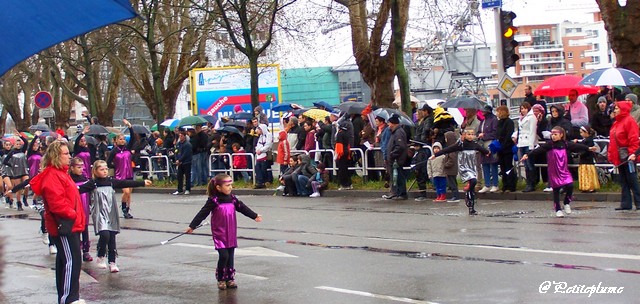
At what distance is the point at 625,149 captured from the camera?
15.6 metres

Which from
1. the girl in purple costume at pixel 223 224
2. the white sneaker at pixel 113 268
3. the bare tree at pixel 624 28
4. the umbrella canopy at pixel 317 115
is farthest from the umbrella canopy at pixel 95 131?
the girl in purple costume at pixel 223 224

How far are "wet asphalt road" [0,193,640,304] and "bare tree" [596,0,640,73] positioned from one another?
5.45 m

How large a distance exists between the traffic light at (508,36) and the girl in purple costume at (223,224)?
11985mm

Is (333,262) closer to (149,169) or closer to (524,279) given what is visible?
(524,279)

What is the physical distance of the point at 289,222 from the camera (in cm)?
1727

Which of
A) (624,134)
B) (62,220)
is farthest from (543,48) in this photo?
(62,220)

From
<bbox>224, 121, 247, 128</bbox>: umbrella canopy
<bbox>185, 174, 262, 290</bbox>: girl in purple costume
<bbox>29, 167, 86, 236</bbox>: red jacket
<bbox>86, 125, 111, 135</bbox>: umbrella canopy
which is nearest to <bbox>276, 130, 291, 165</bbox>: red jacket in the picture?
<bbox>224, 121, 247, 128</bbox>: umbrella canopy

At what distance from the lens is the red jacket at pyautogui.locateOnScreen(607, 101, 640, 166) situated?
15570mm

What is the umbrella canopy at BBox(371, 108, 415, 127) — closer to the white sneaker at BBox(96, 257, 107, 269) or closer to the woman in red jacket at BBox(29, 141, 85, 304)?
the white sneaker at BBox(96, 257, 107, 269)

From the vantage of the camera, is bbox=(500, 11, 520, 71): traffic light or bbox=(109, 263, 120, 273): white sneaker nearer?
bbox=(109, 263, 120, 273): white sneaker

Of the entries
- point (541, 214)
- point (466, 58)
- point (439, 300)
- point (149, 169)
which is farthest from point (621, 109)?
point (466, 58)

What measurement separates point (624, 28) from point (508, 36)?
278 centimetres

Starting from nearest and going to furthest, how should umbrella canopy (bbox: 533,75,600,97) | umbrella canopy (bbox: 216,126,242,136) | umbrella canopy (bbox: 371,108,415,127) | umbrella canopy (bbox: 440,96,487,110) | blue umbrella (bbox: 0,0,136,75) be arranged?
blue umbrella (bbox: 0,0,136,75) → umbrella canopy (bbox: 440,96,487,110) → umbrella canopy (bbox: 371,108,415,127) → umbrella canopy (bbox: 533,75,600,97) → umbrella canopy (bbox: 216,126,242,136)

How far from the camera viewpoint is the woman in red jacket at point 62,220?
924 cm
